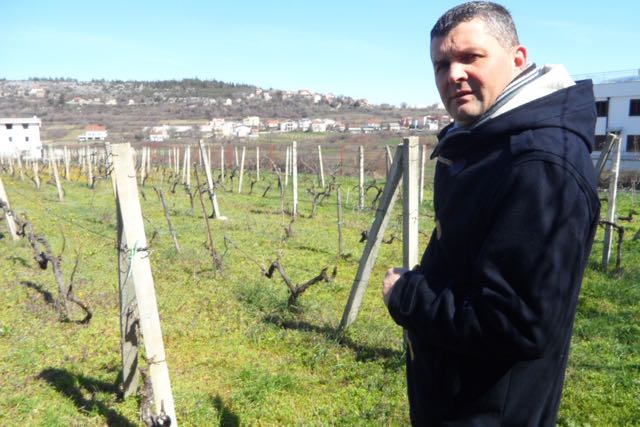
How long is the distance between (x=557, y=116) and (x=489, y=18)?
346 mm

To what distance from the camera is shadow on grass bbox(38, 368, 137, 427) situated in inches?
146

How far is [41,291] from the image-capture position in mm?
6547

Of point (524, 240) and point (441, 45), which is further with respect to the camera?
point (441, 45)

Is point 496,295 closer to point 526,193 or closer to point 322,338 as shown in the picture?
point 526,193

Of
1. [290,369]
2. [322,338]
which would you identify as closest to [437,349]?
[290,369]

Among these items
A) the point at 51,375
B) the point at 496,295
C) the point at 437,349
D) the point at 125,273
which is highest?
the point at 496,295

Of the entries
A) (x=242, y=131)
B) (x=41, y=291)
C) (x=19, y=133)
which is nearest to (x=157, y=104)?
(x=19, y=133)

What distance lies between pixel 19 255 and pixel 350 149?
35.8m

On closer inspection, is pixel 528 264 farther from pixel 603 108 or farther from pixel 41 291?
pixel 603 108

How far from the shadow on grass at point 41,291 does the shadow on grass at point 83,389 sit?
203 cm

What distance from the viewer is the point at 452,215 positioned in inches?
57.8

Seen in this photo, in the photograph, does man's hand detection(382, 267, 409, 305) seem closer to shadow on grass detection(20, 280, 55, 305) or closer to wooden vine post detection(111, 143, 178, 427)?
wooden vine post detection(111, 143, 178, 427)

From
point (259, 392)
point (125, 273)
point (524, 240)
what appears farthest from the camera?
point (259, 392)

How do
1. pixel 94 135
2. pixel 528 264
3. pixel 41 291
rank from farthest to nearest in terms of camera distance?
pixel 94 135
pixel 41 291
pixel 528 264
